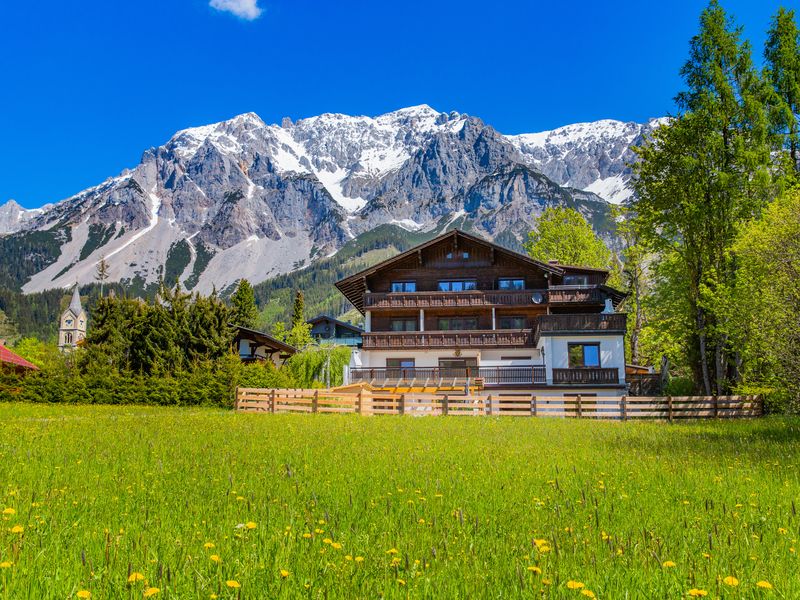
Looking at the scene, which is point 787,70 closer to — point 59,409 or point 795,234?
point 795,234

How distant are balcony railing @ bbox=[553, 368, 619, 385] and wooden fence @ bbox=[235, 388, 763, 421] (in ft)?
27.5

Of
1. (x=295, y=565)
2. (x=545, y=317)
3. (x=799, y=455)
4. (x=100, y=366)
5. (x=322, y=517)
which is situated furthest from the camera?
(x=545, y=317)

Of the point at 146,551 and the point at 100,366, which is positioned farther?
the point at 100,366

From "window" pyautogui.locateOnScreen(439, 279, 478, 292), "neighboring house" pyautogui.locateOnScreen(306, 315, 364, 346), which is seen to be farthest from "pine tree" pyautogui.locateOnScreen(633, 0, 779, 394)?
"neighboring house" pyautogui.locateOnScreen(306, 315, 364, 346)

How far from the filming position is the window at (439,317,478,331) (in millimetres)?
42156

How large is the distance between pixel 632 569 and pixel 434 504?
8.91 feet

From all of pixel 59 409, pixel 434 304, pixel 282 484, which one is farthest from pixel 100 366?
pixel 282 484

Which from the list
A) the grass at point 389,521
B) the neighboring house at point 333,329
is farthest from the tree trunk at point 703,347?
the neighboring house at point 333,329

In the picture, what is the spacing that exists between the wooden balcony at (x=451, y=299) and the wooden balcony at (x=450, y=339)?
2.01 m

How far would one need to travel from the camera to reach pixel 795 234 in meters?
16.8

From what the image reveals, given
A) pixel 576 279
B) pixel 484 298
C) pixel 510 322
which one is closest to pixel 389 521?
pixel 484 298

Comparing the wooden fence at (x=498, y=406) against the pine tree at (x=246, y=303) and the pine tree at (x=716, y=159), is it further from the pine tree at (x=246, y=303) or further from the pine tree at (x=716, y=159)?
the pine tree at (x=246, y=303)

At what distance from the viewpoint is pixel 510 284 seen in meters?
42.5

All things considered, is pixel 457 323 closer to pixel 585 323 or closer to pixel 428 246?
pixel 428 246
